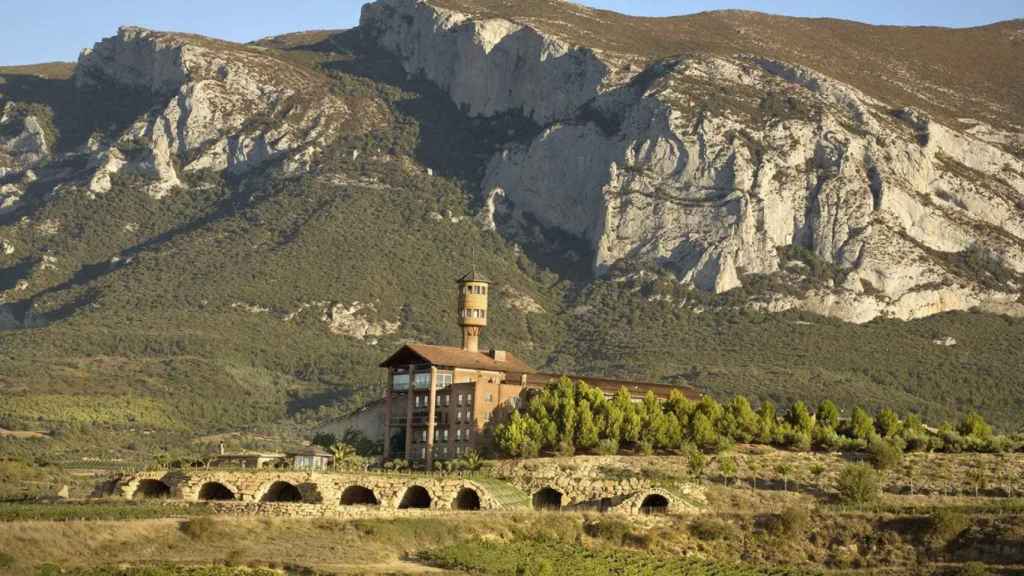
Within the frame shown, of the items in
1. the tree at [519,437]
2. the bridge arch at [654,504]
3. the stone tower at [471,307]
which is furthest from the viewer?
the stone tower at [471,307]

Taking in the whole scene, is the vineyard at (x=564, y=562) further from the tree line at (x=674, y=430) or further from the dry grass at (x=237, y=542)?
the tree line at (x=674, y=430)

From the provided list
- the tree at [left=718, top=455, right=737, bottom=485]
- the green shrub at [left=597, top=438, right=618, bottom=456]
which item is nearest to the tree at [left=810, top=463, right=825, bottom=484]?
the tree at [left=718, top=455, right=737, bottom=485]

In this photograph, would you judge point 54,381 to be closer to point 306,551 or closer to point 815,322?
point 815,322

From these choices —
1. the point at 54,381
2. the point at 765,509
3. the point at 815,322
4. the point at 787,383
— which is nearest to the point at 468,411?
the point at 765,509

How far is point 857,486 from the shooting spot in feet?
323

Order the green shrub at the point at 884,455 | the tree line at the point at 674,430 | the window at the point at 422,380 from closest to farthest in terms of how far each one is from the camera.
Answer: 1. the green shrub at the point at 884,455
2. the tree line at the point at 674,430
3. the window at the point at 422,380

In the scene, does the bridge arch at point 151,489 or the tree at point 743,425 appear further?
the tree at point 743,425

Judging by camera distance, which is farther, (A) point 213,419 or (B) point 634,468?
(A) point 213,419

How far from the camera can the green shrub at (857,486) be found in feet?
323

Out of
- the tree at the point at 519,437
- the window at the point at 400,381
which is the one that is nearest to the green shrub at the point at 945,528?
the tree at the point at 519,437

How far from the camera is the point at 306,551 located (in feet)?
274

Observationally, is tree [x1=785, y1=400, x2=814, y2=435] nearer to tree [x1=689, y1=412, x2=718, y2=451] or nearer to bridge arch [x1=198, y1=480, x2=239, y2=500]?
tree [x1=689, y1=412, x2=718, y2=451]

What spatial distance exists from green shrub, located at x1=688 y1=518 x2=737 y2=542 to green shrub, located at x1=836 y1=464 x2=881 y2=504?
837cm

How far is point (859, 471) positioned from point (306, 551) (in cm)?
3225
